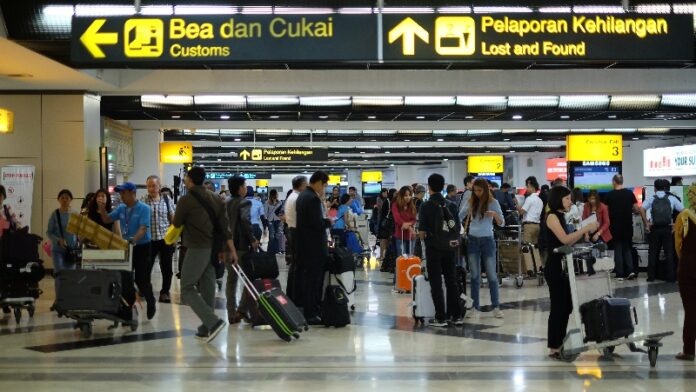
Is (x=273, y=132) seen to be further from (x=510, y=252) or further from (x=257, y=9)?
(x=257, y=9)

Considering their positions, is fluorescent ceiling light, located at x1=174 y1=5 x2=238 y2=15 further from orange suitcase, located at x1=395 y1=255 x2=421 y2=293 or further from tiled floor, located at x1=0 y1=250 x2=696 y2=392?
orange suitcase, located at x1=395 y1=255 x2=421 y2=293

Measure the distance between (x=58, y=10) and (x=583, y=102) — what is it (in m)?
11.3

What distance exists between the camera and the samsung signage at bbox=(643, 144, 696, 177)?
2216cm

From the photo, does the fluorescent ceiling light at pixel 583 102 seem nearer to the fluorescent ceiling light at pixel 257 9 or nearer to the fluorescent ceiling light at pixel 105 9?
the fluorescent ceiling light at pixel 257 9

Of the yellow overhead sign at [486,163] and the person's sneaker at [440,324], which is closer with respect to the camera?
the person's sneaker at [440,324]

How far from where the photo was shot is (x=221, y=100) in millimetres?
16875

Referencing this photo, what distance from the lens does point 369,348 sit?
774 centimetres

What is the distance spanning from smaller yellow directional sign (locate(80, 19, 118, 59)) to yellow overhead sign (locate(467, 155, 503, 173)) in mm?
28491

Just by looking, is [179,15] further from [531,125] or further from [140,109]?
[531,125]

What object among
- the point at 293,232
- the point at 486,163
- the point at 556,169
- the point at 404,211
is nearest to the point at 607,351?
the point at 293,232

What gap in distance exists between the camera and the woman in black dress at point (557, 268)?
7.00 m

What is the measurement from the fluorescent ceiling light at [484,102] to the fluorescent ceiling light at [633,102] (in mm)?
2211

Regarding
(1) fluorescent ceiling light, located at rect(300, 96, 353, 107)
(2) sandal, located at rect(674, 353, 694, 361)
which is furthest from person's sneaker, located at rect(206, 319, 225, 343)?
(1) fluorescent ceiling light, located at rect(300, 96, 353, 107)

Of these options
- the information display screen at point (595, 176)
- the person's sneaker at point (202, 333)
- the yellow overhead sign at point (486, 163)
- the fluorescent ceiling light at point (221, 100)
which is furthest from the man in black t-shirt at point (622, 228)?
the yellow overhead sign at point (486, 163)
